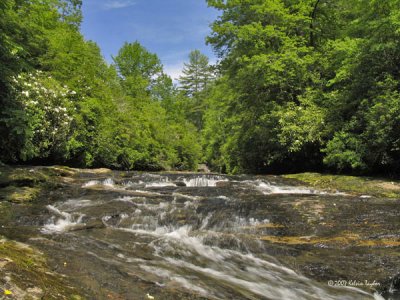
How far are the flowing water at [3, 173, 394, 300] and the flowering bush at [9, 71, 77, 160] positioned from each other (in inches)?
209

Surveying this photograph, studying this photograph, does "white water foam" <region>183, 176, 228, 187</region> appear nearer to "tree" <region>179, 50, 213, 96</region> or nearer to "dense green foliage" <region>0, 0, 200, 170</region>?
"dense green foliage" <region>0, 0, 200, 170</region>

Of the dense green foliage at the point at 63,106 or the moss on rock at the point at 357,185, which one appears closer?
the dense green foliage at the point at 63,106

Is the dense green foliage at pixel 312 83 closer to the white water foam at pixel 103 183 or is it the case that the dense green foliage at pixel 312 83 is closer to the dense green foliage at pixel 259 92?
the dense green foliage at pixel 259 92

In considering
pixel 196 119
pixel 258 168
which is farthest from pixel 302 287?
pixel 196 119

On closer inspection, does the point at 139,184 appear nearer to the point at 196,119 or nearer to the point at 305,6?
the point at 305,6

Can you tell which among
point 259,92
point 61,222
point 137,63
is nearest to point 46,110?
point 61,222

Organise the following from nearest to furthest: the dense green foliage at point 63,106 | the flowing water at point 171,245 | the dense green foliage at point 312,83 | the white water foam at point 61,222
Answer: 1. the flowing water at point 171,245
2. the white water foam at point 61,222
3. the dense green foliage at point 63,106
4. the dense green foliage at point 312,83

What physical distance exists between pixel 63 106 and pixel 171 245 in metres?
12.5

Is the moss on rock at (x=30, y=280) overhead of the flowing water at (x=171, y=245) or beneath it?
overhead

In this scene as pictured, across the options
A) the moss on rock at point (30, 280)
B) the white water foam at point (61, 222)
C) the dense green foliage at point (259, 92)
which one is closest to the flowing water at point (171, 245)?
the white water foam at point (61, 222)

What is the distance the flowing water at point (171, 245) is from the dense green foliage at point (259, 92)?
142 inches

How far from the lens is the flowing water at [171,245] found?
14.8 feet

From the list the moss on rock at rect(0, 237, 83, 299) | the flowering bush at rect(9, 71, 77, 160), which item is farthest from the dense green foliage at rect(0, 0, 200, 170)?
the moss on rock at rect(0, 237, 83, 299)

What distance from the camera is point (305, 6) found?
68.7 feet
